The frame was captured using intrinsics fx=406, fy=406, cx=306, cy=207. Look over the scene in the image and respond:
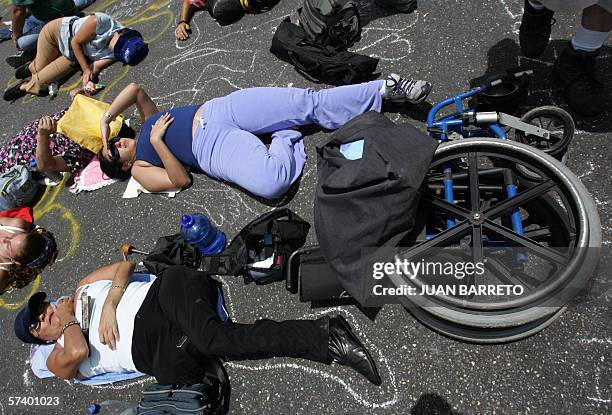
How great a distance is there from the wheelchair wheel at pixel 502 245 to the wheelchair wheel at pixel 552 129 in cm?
27

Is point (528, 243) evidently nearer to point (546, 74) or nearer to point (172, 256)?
point (546, 74)

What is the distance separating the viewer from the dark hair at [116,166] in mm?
3710

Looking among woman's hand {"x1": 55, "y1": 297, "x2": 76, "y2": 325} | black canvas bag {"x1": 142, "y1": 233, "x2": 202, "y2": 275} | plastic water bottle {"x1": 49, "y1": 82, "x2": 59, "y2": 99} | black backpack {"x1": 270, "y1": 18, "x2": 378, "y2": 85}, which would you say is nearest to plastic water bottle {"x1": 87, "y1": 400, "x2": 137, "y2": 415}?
woman's hand {"x1": 55, "y1": 297, "x2": 76, "y2": 325}

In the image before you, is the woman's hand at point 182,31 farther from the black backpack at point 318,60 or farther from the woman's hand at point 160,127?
the woman's hand at point 160,127

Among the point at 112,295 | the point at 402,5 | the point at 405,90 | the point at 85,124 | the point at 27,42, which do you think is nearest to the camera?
the point at 112,295

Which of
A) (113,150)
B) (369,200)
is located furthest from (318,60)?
(113,150)

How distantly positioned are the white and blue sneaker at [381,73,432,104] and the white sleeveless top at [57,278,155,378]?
228cm

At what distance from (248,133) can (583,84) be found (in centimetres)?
238

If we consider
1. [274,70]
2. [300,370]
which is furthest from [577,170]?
[274,70]

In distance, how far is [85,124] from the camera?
3.90 meters

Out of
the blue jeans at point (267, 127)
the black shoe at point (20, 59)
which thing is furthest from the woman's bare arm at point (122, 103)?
the black shoe at point (20, 59)

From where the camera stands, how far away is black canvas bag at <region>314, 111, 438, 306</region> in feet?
6.82

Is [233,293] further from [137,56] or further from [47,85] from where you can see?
[47,85]

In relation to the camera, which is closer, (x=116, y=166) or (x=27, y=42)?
(x=116, y=166)
